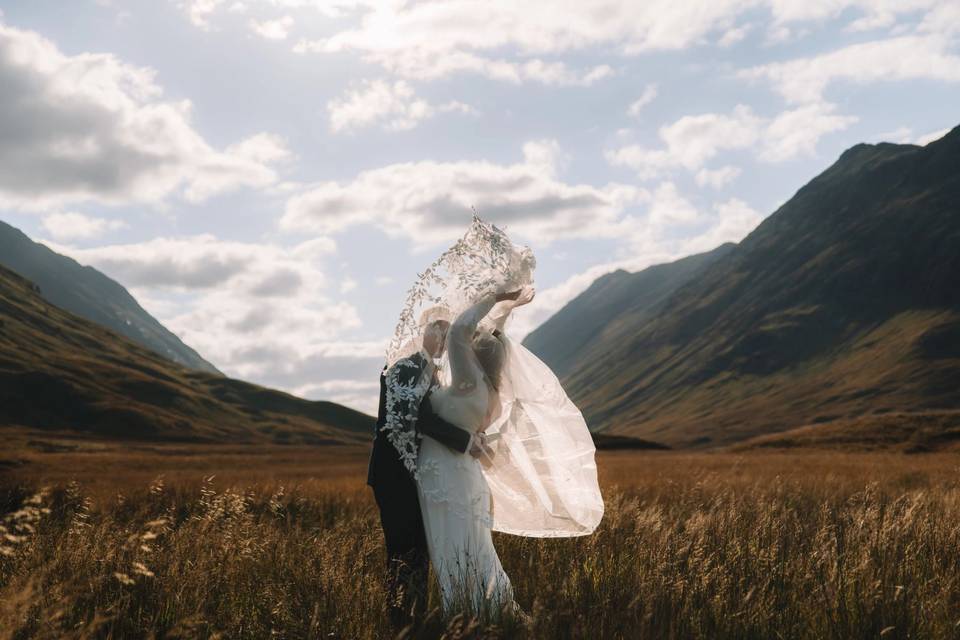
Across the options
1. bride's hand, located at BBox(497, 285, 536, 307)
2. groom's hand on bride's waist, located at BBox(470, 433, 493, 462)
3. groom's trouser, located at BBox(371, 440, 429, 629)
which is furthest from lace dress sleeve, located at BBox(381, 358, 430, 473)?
bride's hand, located at BBox(497, 285, 536, 307)

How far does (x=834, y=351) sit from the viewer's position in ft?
547

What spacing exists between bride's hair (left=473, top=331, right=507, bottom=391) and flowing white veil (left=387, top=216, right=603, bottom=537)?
6 cm

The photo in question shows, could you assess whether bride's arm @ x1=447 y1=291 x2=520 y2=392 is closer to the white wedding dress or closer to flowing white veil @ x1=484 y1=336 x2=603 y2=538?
the white wedding dress

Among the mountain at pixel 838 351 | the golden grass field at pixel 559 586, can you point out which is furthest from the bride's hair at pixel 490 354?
the mountain at pixel 838 351

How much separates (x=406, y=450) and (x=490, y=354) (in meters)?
0.96

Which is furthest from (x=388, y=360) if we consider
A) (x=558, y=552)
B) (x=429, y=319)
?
(x=558, y=552)

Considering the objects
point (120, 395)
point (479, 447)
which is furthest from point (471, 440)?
point (120, 395)

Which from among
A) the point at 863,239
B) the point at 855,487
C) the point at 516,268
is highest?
the point at 863,239

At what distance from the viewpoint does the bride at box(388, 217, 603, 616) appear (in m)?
5.22

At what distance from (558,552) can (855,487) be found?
367 inches

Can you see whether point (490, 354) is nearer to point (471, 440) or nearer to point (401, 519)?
point (471, 440)

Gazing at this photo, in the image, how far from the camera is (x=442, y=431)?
532 centimetres

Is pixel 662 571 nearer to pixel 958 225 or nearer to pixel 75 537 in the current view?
pixel 75 537

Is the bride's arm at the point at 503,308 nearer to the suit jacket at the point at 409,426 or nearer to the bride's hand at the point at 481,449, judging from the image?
the suit jacket at the point at 409,426
